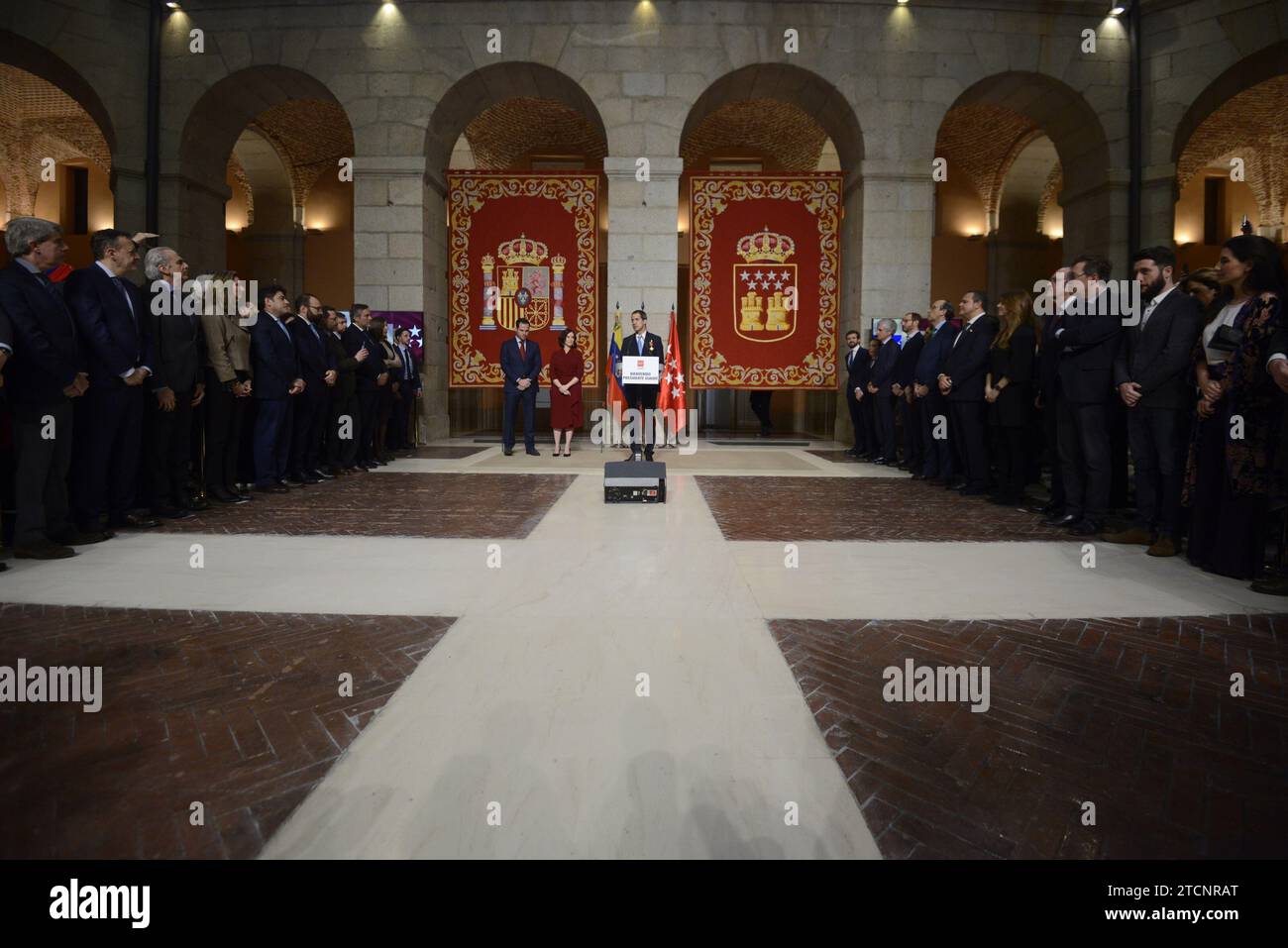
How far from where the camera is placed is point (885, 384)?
10.7 meters

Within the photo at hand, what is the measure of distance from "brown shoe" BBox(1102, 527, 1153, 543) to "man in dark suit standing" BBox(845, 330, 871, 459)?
6.12 metres

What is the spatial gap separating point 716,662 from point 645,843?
47.7 inches

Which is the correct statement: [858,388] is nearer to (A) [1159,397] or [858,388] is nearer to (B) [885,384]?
(B) [885,384]

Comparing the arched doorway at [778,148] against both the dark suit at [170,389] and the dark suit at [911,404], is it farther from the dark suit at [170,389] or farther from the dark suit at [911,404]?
the dark suit at [170,389]

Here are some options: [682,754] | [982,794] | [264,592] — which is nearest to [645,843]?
[682,754]

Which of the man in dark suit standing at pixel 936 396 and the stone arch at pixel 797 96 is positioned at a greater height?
the stone arch at pixel 797 96

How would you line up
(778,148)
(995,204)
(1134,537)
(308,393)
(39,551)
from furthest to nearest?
(995,204) < (778,148) < (308,393) < (1134,537) < (39,551)

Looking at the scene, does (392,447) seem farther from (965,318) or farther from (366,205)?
(965,318)

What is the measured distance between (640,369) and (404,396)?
16.2 ft

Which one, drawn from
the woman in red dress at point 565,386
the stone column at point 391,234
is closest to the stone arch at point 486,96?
the stone column at point 391,234

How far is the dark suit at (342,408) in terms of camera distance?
28.7 ft

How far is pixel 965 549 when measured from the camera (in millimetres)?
5121

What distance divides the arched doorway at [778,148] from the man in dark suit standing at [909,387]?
13.2ft

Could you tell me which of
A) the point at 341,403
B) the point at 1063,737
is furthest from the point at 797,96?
the point at 1063,737
